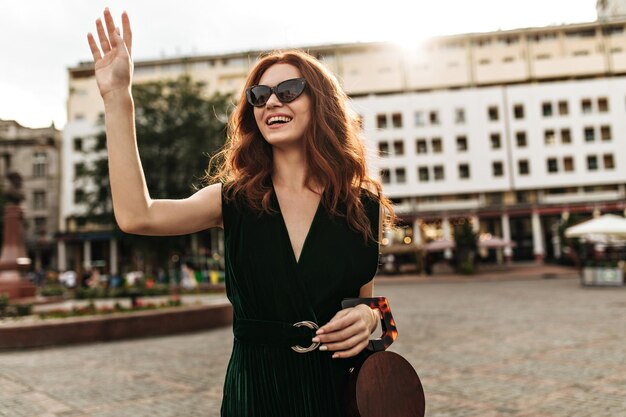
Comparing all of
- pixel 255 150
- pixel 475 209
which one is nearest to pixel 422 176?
pixel 475 209

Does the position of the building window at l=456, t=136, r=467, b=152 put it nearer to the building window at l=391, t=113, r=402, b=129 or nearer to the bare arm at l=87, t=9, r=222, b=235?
the building window at l=391, t=113, r=402, b=129

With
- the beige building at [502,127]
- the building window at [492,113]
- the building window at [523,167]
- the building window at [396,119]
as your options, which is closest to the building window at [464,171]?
the beige building at [502,127]

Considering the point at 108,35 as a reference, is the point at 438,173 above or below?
above

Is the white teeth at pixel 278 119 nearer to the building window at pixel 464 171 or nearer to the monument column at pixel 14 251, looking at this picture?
the monument column at pixel 14 251

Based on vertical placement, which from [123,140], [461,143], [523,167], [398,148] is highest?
[461,143]

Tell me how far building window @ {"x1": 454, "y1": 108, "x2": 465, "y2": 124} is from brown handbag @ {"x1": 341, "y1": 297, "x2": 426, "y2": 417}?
50.5 m

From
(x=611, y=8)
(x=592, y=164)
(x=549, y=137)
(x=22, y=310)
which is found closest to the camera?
(x=22, y=310)

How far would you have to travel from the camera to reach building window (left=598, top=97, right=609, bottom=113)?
48438mm

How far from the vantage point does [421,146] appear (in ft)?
163

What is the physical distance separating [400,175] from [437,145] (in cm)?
450

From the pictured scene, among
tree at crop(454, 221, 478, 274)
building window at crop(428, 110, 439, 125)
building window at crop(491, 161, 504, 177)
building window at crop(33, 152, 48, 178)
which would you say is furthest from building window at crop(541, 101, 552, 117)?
building window at crop(33, 152, 48, 178)

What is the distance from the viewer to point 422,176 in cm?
4925

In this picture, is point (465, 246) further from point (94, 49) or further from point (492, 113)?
point (94, 49)

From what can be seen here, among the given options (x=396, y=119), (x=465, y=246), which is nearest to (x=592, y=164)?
(x=396, y=119)
